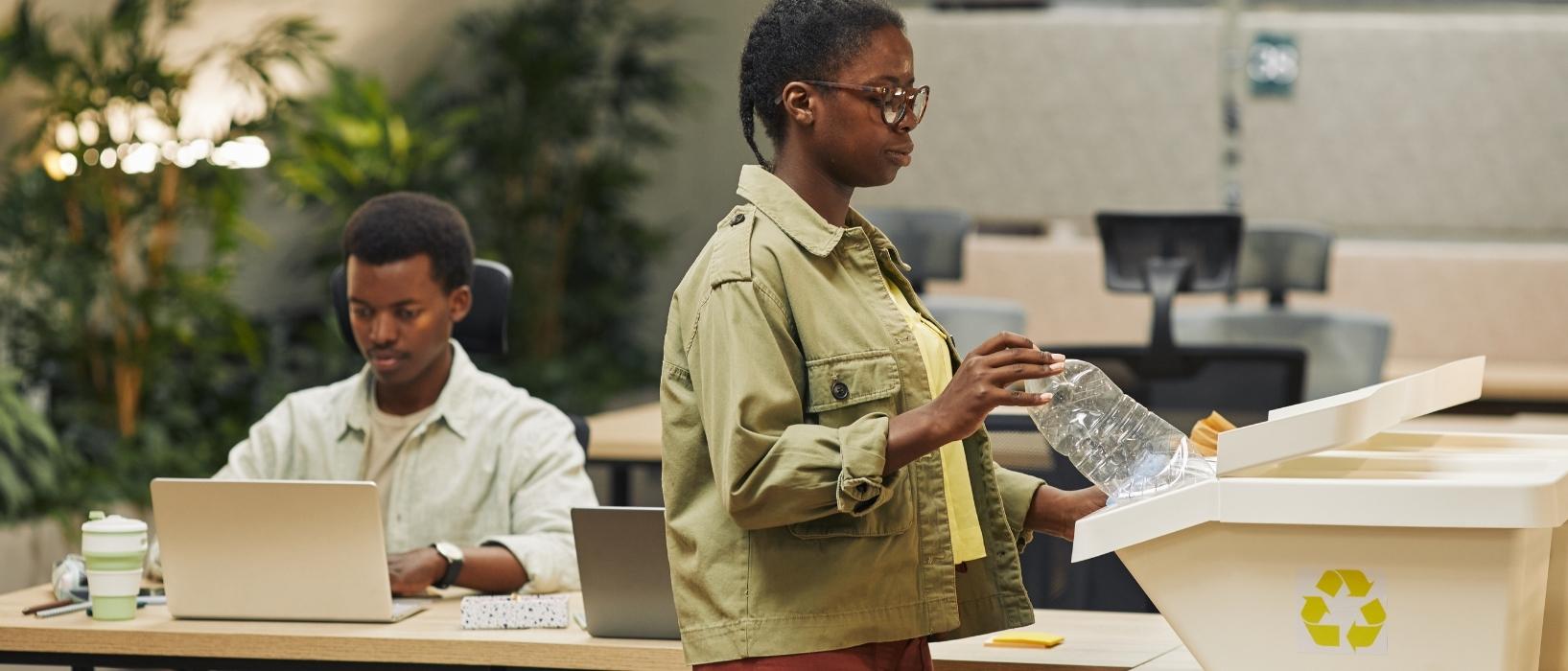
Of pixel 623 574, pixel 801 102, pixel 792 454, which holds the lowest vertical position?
pixel 623 574

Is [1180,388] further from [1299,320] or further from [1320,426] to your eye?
[1320,426]

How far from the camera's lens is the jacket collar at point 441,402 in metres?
2.27

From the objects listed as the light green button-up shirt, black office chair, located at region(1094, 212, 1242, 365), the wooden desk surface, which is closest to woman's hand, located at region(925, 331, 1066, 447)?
the light green button-up shirt

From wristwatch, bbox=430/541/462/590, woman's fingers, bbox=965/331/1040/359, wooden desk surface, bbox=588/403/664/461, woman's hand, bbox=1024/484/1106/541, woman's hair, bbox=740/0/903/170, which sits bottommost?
wooden desk surface, bbox=588/403/664/461

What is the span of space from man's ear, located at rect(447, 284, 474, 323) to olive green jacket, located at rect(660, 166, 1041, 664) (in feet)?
3.33

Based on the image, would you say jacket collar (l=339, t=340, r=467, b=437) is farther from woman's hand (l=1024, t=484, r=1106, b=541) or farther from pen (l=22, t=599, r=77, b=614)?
woman's hand (l=1024, t=484, r=1106, b=541)

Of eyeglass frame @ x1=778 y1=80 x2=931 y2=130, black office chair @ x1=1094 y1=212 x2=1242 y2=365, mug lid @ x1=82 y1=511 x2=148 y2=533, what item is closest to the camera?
eyeglass frame @ x1=778 y1=80 x2=931 y2=130


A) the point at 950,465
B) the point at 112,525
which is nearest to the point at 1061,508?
the point at 950,465

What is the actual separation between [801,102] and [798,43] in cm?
4

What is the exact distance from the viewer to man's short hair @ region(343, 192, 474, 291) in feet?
7.39

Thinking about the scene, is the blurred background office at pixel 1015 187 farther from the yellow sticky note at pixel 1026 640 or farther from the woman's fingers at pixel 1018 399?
the woman's fingers at pixel 1018 399

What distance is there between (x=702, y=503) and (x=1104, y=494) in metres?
0.40

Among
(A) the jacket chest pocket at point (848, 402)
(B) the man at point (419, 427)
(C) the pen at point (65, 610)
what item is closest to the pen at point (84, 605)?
(C) the pen at point (65, 610)

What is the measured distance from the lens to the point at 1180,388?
337 cm
